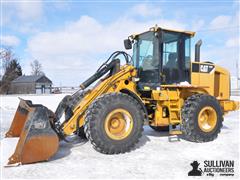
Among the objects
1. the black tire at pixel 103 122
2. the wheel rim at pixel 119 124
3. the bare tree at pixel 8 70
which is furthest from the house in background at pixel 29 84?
the black tire at pixel 103 122

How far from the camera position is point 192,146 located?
6.71m

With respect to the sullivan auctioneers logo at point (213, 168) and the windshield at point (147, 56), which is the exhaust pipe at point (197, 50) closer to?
the windshield at point (147, 56)

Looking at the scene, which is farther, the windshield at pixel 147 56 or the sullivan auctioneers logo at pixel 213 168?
the windshield at pixel 147 56

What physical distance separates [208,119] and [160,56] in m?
2.07

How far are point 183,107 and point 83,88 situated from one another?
2418 mm

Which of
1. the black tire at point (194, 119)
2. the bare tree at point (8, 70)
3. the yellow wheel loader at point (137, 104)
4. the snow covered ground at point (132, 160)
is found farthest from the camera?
the bare tree at point (8, 70)

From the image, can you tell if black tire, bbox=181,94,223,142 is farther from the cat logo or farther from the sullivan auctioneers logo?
the sullivan auctioneers logo

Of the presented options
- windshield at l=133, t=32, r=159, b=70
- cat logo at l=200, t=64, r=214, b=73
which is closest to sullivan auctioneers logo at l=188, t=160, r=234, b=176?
windshield at l=133, t=32, r=159, b=70

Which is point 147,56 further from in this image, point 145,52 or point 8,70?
point 8,70

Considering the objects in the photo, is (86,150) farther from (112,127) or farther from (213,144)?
(213,144)

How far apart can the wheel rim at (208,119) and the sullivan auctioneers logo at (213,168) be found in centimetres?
178

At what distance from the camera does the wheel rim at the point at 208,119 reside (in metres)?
7.30

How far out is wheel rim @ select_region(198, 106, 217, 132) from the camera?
24.0ft

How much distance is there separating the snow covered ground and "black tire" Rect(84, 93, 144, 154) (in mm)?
181
